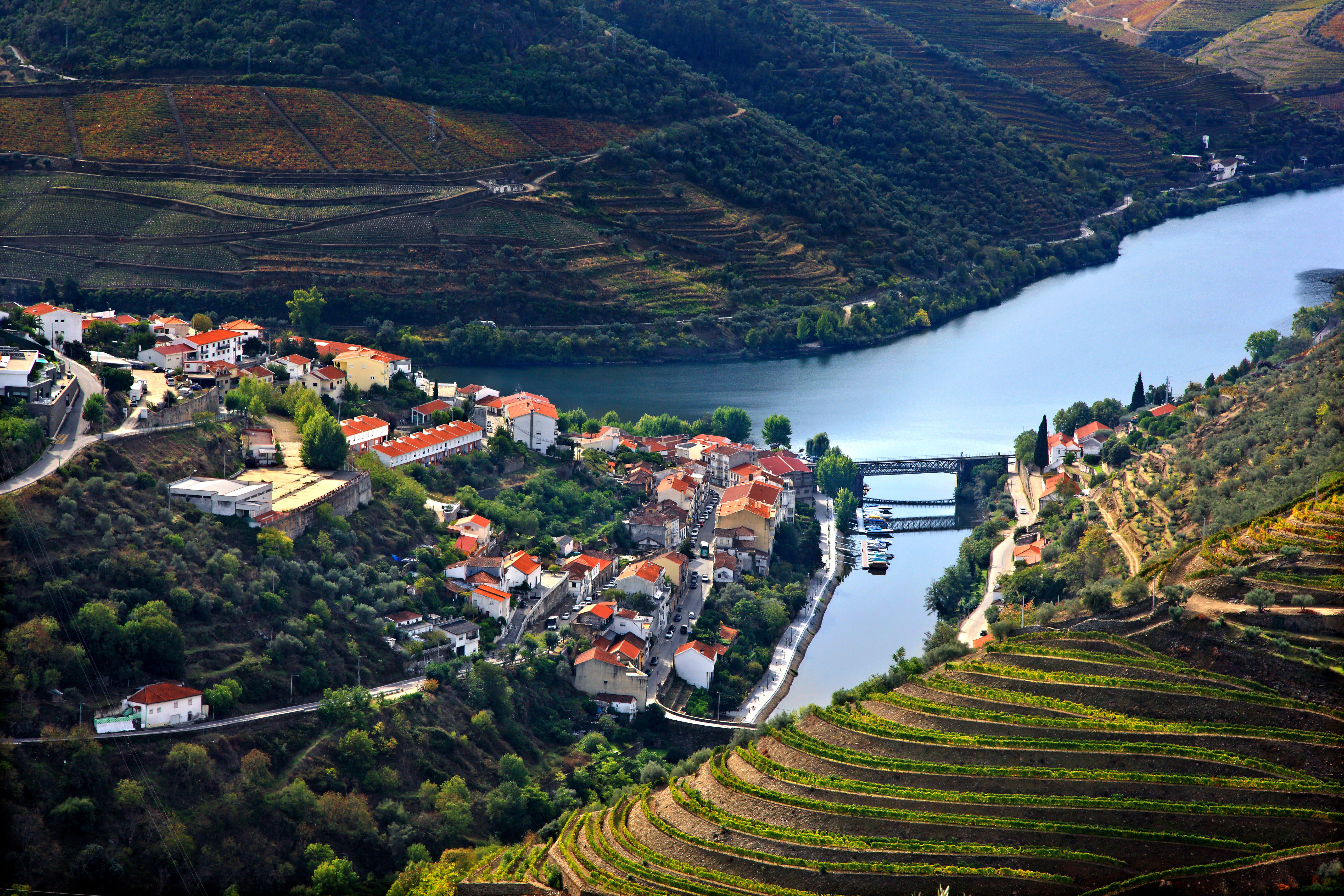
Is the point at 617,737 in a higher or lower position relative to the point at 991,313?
lower

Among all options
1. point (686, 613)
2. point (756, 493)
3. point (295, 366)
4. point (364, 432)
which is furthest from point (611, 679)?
point (295, 366)

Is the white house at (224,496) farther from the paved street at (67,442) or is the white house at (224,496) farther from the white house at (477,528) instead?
the white house at (477,528)

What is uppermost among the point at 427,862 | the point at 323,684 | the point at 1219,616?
the point at 1219,616

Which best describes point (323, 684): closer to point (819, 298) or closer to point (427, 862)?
point (427, 862)

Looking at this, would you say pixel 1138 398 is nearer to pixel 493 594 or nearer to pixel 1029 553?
pixel 1029 553

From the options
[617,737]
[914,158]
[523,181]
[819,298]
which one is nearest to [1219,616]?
[617,737]
